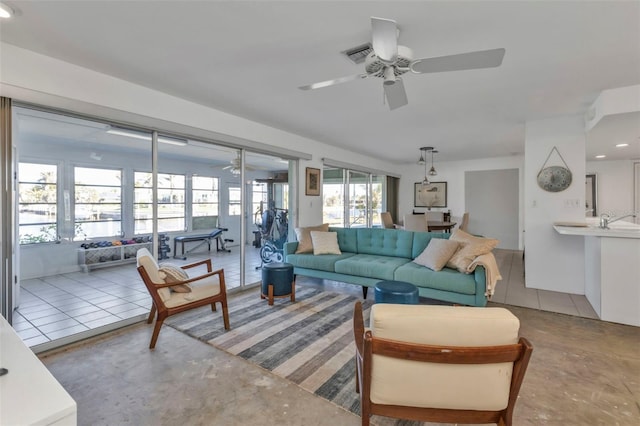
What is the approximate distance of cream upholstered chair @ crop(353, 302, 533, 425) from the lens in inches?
48.4

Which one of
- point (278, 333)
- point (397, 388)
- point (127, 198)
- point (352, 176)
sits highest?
point (352, 176)

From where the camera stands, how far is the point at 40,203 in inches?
176

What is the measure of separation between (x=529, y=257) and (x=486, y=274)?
69.9 inches

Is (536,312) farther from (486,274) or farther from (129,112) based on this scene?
(129,112)

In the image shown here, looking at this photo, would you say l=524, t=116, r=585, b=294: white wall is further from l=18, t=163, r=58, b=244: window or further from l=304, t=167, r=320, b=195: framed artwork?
l=18, t=163, r=58, b=244: window

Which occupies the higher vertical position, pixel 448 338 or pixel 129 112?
pixel 129 112

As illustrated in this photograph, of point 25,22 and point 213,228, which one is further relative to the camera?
point 213,228

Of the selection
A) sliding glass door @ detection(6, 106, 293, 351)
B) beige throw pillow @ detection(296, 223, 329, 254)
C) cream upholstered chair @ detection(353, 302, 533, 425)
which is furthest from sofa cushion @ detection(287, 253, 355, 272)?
cream upholstered chair @ detection(353, 302, 533, 425)

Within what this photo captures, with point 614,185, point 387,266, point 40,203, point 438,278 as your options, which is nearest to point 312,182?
point 387,266

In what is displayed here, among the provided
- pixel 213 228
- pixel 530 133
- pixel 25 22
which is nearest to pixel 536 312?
pixel 530 133

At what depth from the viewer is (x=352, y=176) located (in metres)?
7.54

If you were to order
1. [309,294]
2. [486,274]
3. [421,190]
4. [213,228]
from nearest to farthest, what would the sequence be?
1. [486,274]
2. [309,294]
3. [213,228]
4. [421,190]

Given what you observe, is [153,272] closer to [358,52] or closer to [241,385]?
[241,385]

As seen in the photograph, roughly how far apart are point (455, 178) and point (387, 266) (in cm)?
571
